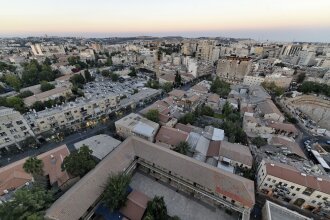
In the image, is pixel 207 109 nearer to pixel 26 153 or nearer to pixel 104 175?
pixel 104 175

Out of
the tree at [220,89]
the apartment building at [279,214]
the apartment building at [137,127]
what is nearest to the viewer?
the apartment building at [279,214]

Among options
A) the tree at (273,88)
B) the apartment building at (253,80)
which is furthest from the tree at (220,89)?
the tree at (273,88)

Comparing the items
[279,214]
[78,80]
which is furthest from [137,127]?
[78,80]

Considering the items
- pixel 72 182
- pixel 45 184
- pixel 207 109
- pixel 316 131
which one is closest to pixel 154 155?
pixel 72 182

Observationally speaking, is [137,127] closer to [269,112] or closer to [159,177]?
[159,177]

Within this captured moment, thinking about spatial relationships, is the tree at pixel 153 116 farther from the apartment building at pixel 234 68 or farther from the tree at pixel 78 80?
the apartment building at pixel 234 68
